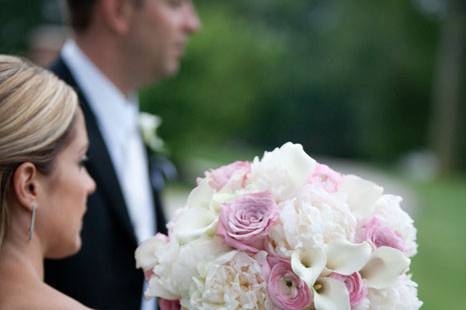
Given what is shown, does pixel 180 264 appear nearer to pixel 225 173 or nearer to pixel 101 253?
pixel 225 173

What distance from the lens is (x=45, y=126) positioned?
232cm

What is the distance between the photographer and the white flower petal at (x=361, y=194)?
2.15m

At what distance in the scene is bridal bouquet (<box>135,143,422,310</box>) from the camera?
2.01 metres

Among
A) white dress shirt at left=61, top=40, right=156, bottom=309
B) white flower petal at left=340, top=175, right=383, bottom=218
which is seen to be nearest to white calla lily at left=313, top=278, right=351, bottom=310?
white flower petal at left=340, top=175, right=383, bottom=218

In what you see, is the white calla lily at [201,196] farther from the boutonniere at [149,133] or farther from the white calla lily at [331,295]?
Result: the boutonniere at [149,133]

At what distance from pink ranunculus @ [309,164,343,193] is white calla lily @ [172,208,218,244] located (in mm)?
273

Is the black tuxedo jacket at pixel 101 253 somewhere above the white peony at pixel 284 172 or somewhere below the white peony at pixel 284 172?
below

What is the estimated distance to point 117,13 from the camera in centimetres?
363

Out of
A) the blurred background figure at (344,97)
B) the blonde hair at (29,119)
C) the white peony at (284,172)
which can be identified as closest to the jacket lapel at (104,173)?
the blonde hair at (29,119)

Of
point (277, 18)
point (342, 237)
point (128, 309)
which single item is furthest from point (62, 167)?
point (277, 18)

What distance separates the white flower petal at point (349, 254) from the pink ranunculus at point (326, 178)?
187mm

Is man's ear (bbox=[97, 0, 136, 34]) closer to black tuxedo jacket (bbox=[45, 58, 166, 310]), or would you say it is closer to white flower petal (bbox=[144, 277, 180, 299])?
black tuxedo jacket (bbox=[45, 58, 166, 310])

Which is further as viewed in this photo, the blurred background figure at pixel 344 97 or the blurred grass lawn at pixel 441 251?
the blurred background figure at pixel 344 97

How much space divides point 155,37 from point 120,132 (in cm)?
44
